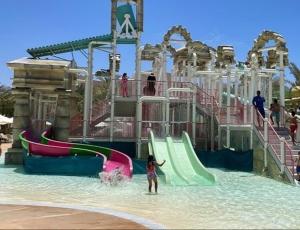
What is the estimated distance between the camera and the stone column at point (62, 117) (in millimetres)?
22266

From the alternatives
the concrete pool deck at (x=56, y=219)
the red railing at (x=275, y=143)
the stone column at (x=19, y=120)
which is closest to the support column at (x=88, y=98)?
the stone column at (x=19, y=120)

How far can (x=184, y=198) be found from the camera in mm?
13109

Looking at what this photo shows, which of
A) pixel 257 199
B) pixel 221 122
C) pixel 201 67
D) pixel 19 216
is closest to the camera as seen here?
pixel 19 216

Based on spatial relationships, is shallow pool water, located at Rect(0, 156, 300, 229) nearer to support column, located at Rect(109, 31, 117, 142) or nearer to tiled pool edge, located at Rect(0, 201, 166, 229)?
tiled pool edge, located at Rect(0, 201, 166, 229)

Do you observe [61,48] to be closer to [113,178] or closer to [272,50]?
[272,50]

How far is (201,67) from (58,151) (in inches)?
525

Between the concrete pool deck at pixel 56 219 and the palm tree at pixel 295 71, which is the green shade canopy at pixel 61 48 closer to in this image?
the concrete pool deck at pixel 56 219

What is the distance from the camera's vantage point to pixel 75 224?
861cm

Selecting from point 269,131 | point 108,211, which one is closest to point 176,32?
point 269,131

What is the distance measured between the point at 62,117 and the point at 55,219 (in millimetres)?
13491

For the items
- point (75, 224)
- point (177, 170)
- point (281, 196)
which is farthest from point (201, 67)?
point (75, 224)

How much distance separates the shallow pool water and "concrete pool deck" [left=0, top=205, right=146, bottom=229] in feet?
3.19

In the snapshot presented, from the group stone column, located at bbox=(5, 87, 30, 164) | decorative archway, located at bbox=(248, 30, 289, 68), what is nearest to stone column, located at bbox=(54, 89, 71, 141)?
stone column, located at bbox=(5, 87, 30, 164)

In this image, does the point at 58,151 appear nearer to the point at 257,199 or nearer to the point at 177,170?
the point at 177,170
